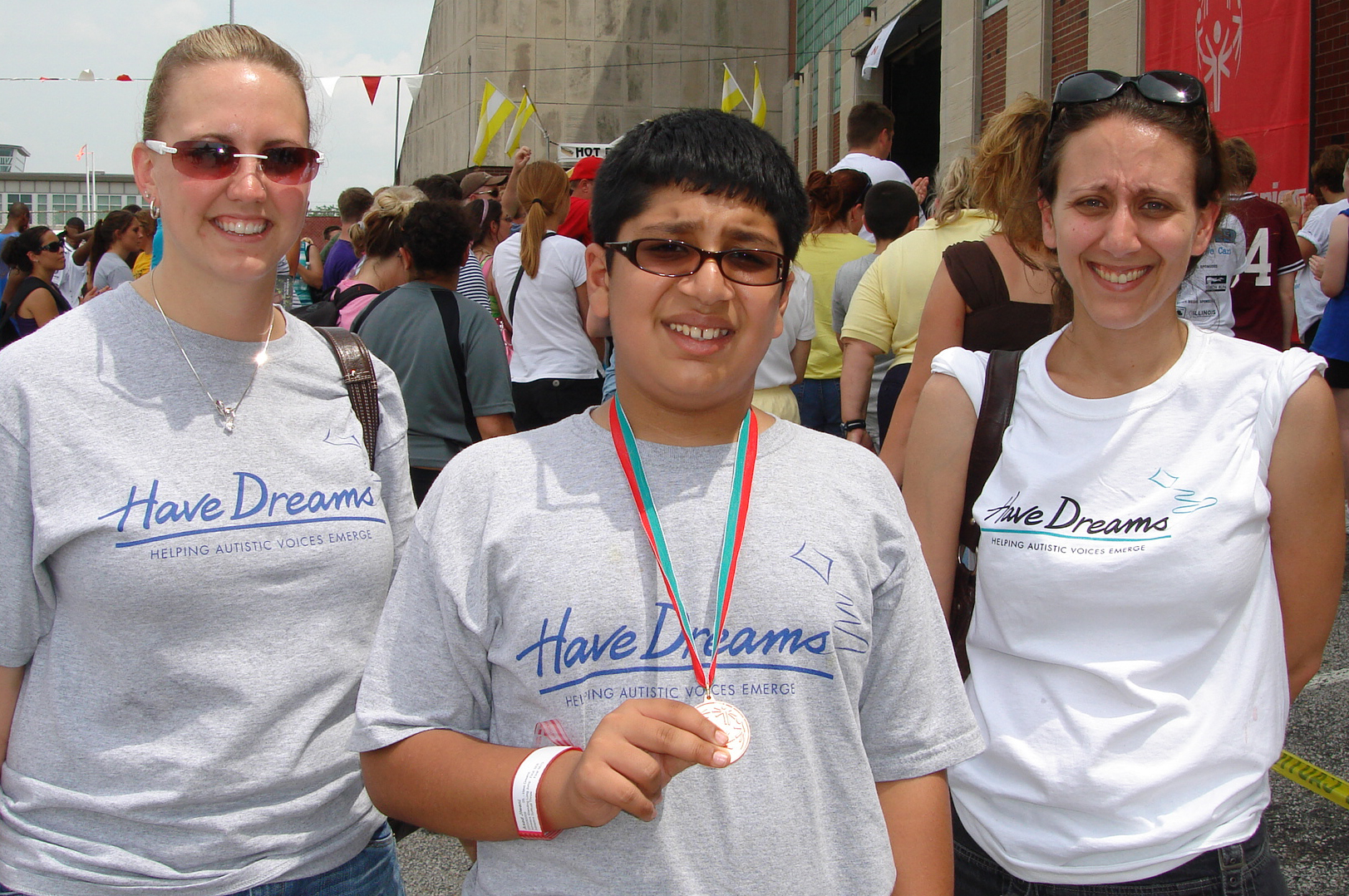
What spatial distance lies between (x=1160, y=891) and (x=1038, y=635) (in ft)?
1.49

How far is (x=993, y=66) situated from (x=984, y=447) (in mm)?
14136

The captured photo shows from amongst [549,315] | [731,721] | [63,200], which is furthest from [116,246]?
[63,200]

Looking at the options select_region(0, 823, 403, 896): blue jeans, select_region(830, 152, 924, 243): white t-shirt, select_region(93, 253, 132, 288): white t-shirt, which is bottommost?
select_region(0, 823, 403, 896): blue jeans

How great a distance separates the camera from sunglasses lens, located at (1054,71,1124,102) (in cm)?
199

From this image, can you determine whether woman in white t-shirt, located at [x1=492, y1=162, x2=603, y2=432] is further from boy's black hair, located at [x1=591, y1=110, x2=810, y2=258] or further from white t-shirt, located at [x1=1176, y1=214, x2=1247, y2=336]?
boy's black hair, located at [x1=591, y1=110, x2=810, y2=258]

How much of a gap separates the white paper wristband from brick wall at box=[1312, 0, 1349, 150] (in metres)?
9.80

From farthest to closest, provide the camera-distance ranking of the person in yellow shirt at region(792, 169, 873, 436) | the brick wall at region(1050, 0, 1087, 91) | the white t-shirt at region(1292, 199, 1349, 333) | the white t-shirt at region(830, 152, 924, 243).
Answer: the brick wall at region(1050, 0, 1087, 91) → the white t-shirt at region(1292, 199, 1349, 333) → the white t-shirt at region(830, 152, 924, 243) → the person in yellow shirt at region(792, 169, 873, 436)

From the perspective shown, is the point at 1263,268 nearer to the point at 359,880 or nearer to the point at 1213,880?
the point at 1213,880

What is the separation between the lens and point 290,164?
2.00 meters

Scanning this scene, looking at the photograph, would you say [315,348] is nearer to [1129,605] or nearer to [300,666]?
[300,666]

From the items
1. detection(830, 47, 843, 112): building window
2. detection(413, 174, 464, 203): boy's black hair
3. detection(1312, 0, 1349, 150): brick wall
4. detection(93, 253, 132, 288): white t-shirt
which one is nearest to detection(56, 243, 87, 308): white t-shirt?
A: detection(93, 253, 132, 288): white t-shirt

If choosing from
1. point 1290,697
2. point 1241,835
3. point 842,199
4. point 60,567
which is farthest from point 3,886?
point 842,199

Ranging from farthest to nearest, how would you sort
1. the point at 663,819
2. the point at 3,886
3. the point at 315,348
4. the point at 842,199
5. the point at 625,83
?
the point at 625,83 < the point at 842,199 < the point at 315,348 < the point at 3,886 < the point at 663,819

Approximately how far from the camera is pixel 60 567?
1.73m
